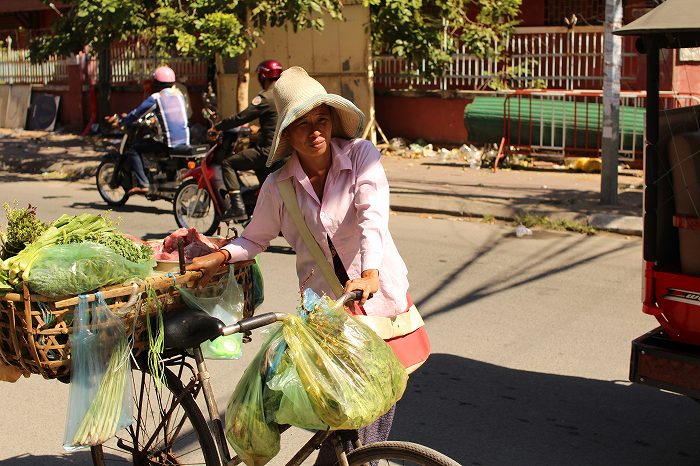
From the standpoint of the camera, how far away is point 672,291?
4.50 meters

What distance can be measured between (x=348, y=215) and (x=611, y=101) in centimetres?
807

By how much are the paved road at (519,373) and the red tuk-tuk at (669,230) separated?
0.58 meters

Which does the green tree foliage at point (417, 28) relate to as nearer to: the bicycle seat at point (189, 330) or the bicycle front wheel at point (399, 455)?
the bicycle seat at point (189, 330)

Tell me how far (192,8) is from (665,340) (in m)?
10.6

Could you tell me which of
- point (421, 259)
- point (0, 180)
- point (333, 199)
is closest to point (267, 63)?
point (421, 259)

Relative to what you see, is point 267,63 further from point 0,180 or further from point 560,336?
point 0,180

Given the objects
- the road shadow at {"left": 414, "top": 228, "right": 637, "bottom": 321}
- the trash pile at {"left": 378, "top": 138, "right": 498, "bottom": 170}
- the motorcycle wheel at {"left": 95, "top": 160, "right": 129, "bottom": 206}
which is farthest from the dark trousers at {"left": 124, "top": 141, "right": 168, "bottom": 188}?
the trash pile at {"left": 378, "top": 138, "right": 498, "bottom": 170}

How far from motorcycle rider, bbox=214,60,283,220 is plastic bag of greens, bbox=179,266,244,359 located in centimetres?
555

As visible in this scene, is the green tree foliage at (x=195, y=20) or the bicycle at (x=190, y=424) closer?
the bicycle at (x=190, y=424)

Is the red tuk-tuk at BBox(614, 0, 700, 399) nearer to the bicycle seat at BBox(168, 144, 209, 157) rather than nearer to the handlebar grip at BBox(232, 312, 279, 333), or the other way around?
the handlebar grip at BBox(232, 312, 279, 333)

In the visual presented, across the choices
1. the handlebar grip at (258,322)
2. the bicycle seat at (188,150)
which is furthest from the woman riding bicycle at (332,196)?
the bicycle seat at (188,150)

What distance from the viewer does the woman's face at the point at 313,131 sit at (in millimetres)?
3361

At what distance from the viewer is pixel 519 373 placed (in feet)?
19.0

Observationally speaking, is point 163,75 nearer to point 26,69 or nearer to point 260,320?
point 260,320
